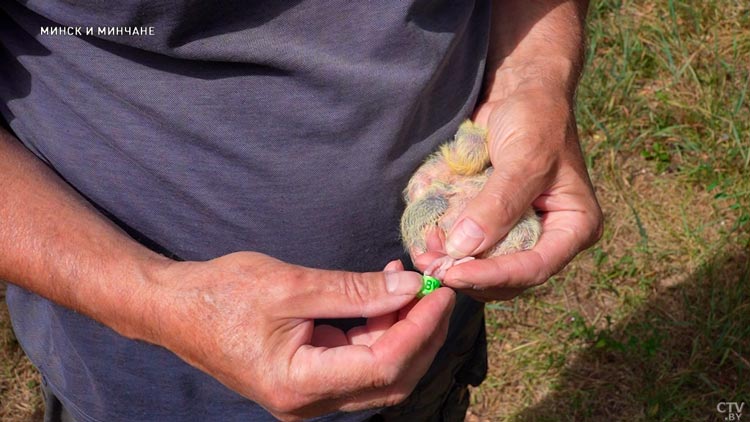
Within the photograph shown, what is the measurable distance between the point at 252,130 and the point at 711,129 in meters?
3.22

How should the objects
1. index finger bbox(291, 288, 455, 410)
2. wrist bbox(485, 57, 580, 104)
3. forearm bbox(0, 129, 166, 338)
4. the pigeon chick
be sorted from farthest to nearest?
wrist bbox(485, 57, 580, 104) < the pigeon chick < forearm bbox(0, 129, 166, 338) < index finger bbox(291, 288, 455, 410)

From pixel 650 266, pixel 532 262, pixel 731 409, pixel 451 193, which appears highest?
pixel 451 193

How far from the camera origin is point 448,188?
1.78 m

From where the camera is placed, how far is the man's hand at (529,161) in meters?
1.63

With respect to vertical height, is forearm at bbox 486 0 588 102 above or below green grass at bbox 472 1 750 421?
above

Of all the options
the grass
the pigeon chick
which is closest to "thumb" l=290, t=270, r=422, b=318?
the pigeon chick

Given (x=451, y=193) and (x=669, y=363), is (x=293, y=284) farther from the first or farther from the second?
(x=669, y=363)

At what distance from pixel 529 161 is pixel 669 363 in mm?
2130

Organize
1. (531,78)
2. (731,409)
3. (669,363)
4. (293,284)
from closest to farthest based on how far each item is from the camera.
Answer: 1. (293,284)
2. (531,78)
3. (731,409)
4. (669,363)

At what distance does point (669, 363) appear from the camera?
3.53 metres

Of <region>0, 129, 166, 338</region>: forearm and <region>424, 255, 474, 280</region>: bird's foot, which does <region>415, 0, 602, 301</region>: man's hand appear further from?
<region>0, 129, 166, 338</region>: forearm

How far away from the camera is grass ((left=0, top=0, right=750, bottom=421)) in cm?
353

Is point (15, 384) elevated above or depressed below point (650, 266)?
above

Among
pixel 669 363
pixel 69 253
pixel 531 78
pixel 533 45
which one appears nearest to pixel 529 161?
pixel 531 78
